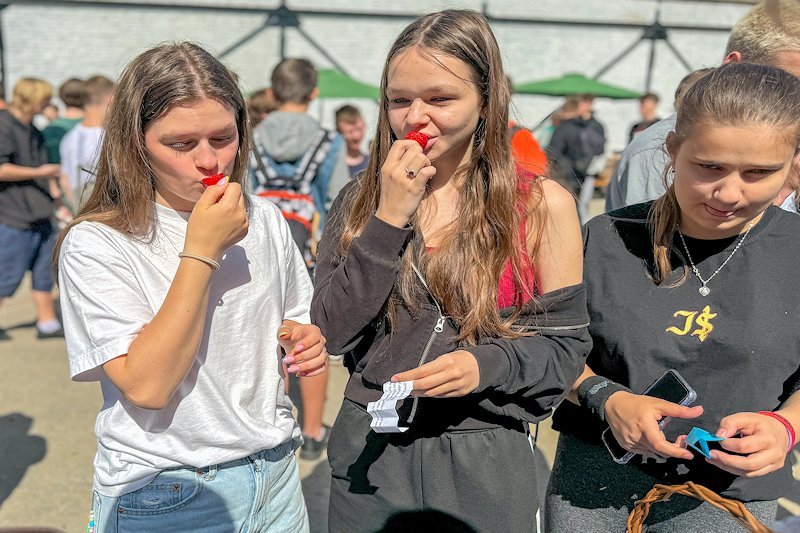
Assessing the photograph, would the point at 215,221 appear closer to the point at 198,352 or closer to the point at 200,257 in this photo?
the point at 200,257

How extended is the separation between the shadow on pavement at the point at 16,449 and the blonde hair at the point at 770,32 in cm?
381

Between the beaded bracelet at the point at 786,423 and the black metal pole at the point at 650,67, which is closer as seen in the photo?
the beaded bracelet at the point at 786,423

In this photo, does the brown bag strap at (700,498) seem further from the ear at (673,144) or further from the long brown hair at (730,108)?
the ear at (673,144)

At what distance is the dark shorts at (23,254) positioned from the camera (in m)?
5.76

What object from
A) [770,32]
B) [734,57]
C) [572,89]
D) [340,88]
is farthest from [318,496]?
[572,89]

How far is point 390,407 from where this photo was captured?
5.16 feet

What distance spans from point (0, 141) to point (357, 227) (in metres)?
4.89

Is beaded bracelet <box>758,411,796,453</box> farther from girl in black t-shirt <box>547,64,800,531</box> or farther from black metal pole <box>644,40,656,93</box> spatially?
black metal pole <box>644,40,656,93</box>

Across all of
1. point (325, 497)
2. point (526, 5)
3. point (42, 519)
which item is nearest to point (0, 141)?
point (42, 519)

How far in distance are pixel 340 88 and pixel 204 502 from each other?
508 inches

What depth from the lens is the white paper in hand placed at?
62.0 inches

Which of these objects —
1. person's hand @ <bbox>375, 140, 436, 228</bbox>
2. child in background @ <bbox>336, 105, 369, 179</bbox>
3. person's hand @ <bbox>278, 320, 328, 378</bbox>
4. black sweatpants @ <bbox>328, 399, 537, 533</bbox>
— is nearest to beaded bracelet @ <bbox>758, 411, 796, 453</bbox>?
black sweatpants @ <bbox>328, 399, 537, 533</bbox>

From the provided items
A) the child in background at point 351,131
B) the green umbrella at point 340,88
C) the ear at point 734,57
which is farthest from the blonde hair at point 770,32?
the green umbrella at point 340,88

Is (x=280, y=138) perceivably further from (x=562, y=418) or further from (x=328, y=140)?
(x=562, y=418)
